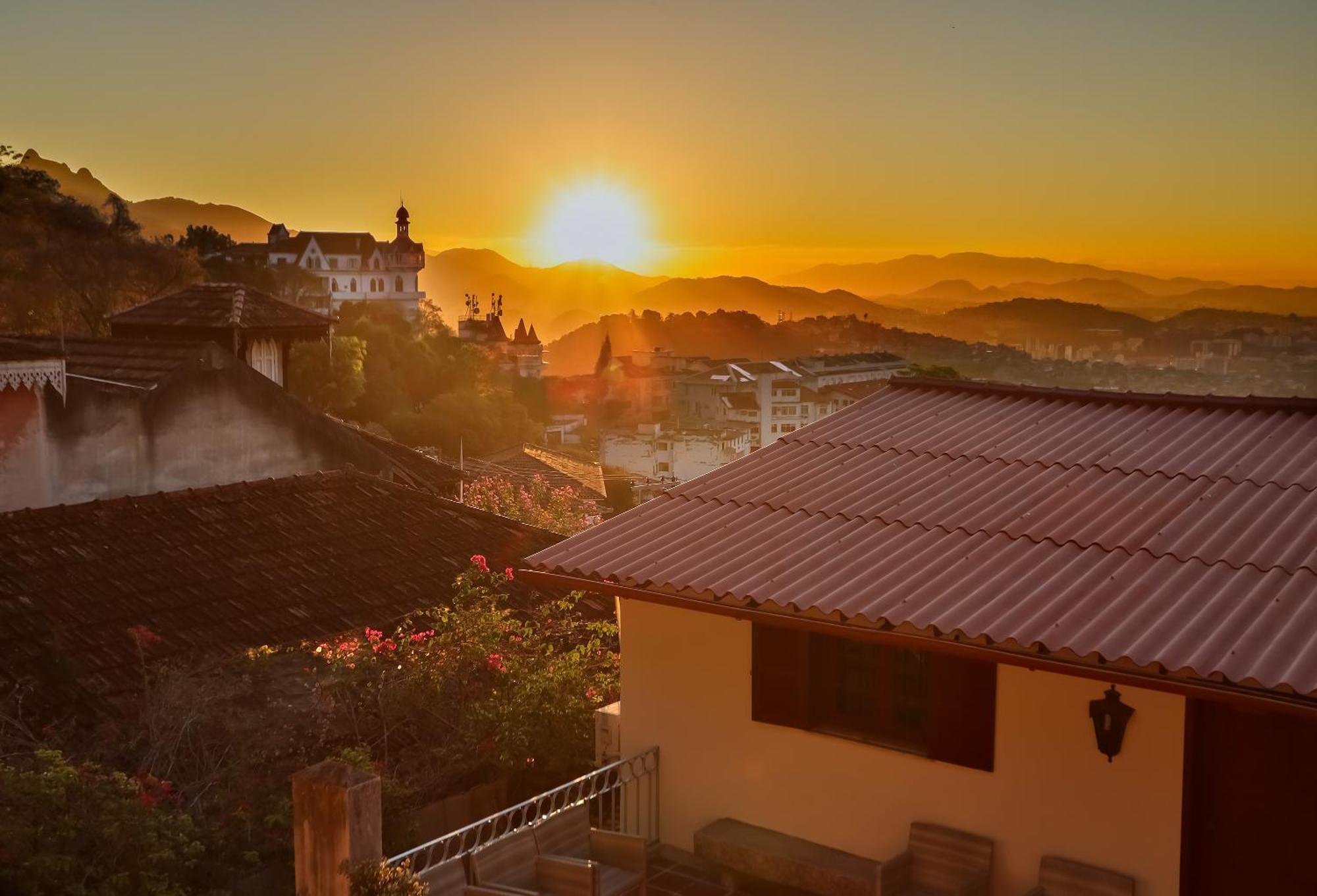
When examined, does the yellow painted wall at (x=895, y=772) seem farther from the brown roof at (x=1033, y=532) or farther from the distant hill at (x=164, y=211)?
the distant hill at (x=164, y=211)

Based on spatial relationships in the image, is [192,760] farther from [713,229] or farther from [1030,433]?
[713,229]

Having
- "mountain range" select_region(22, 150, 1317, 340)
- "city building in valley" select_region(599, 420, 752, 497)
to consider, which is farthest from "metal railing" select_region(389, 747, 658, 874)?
"city building in valley" select_region(599, 420, 752, 497)

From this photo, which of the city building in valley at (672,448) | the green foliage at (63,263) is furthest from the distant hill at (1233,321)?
the green foliage at (63,263)

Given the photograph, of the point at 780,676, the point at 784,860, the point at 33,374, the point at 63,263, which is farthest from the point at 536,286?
the point at 784,860

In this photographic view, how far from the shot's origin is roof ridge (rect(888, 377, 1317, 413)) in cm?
985

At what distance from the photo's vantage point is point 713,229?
223 feet

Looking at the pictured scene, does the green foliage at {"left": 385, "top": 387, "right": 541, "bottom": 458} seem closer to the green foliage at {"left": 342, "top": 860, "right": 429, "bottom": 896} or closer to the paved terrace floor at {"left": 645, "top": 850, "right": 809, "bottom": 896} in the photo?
the paved terrace floor at {"left": 645, "top": 850, "right": 809, "bottom": 896}

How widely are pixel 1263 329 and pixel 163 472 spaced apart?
91.9 feet

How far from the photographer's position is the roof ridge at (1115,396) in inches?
388

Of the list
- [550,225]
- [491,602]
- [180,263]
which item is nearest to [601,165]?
[550,225]

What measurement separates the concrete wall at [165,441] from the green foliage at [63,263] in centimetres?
2884

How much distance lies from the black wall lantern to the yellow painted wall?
0.29 feet

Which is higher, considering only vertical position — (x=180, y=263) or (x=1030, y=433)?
(x=180, y=263)

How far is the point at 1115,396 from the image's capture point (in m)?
10.9
